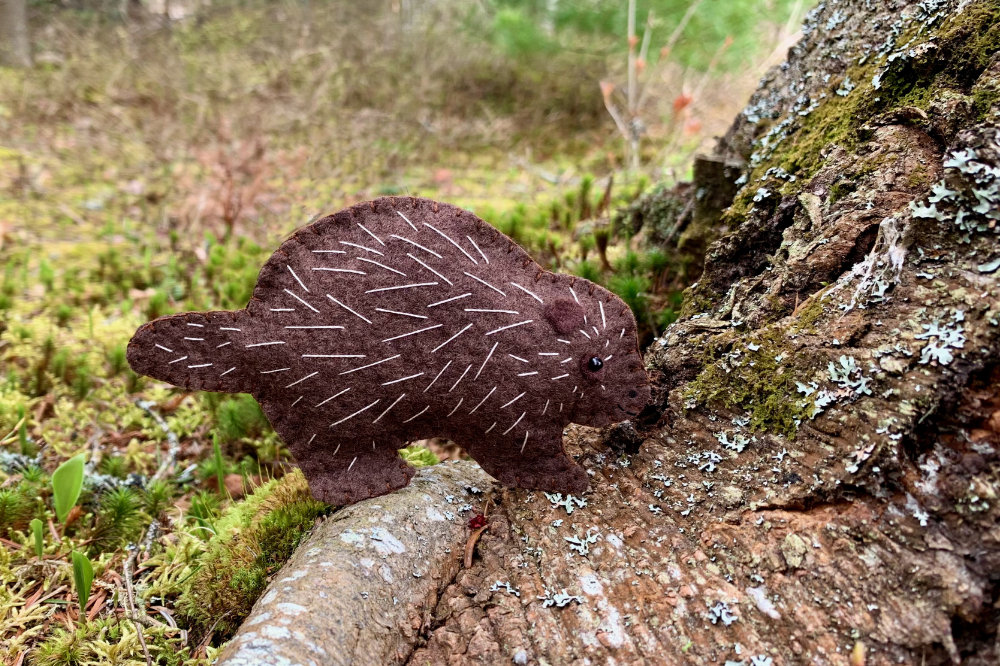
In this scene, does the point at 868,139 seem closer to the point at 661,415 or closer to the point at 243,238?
the point at 661,415

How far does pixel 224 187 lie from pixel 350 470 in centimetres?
365

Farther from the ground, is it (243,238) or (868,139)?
(868,139)

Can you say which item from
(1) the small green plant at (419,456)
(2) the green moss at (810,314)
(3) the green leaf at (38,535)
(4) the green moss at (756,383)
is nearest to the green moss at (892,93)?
(2) the green moss at (810,314)

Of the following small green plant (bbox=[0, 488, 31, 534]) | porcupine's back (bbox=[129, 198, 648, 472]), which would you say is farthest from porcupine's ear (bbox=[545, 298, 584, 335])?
small green plant (bbox=[0, 488, 31, 534])

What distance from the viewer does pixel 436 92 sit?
6.40 m

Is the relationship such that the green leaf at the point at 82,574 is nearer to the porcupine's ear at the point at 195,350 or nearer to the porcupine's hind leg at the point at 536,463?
the porcupine's ear at the point at 195,350

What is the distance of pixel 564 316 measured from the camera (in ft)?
5.93

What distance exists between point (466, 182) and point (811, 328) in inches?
158

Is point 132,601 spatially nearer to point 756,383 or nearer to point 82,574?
point 82,574

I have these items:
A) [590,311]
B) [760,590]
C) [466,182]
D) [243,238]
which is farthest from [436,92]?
[760,590]

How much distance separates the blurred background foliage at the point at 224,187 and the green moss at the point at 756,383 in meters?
0.74

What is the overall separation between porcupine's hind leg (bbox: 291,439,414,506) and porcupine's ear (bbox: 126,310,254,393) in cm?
30

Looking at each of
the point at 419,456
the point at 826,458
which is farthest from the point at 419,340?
the point at 826,458

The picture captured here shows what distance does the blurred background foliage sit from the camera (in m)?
2.10
